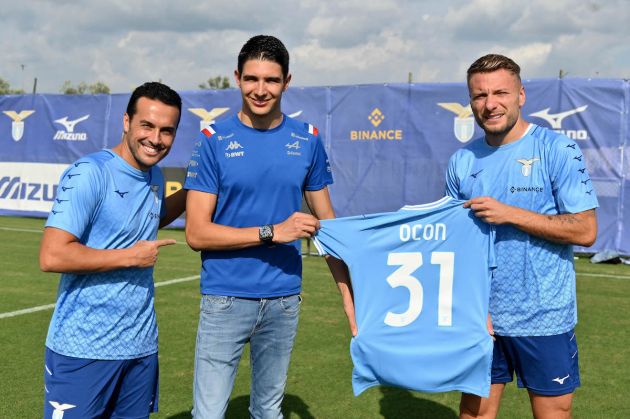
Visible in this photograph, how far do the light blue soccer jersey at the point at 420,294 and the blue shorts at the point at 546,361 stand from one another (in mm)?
168

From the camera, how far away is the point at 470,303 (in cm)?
333

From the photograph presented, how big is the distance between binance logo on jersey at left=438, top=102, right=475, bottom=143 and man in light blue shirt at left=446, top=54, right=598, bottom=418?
10.4 metres

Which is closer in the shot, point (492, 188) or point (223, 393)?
point (223, 393)

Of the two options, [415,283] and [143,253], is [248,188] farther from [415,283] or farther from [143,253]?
[415,283]

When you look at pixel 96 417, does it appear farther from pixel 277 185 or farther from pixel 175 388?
pixel 175 388

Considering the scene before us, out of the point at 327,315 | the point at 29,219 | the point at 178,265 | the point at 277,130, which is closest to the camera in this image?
the point at 277,130

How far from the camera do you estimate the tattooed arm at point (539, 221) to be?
3111mm

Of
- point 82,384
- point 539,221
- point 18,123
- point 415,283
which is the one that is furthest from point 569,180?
point 18,123

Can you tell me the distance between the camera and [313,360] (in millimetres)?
6016

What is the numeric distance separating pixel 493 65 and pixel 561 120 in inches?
412

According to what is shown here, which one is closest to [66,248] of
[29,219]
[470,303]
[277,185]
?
[277,185]

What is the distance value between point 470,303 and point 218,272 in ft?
4.06

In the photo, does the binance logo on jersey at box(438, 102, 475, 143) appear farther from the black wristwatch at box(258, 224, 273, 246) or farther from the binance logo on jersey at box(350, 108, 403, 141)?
the black wristwatch at box(258, 224, 273, 246)

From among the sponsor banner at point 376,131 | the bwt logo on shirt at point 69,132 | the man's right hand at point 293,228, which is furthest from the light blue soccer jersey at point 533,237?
the bwt logo on shirt at point 69,132
